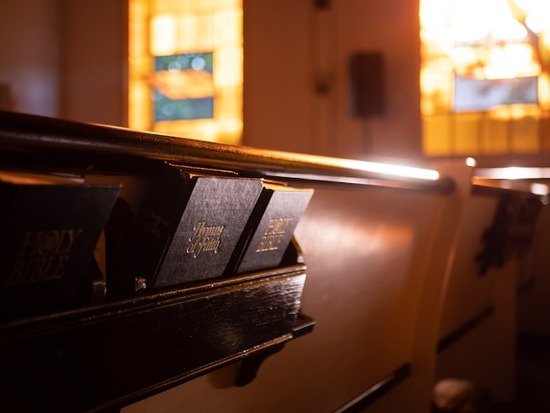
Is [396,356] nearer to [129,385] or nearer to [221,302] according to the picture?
[221,302]

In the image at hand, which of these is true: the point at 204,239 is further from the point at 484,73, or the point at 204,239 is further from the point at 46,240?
the point at 484,73

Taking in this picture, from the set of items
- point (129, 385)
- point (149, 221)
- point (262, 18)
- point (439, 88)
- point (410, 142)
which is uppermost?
point (262, 18)

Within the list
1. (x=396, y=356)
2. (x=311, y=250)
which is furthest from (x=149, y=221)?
(x=396, y=356)

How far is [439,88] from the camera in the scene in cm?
695

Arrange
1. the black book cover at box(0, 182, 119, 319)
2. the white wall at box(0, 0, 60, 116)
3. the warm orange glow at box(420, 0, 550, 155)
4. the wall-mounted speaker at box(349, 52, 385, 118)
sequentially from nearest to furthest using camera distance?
the black book cover at box(0, 182, 119, 319), the warm orange glow at box(420, 0, 550, 155), the wall-mounted speaker at box(349, 52, 385, 118), the white wall at box(0, 0, 60, 116)

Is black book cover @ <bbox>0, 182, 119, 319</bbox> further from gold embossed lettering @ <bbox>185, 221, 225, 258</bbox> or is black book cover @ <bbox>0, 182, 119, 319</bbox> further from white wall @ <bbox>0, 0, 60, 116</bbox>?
white wall @ <bbox>0, 0, 60, 116</bbox>

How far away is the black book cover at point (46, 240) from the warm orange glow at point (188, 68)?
671 cm

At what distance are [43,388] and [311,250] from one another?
0.98m

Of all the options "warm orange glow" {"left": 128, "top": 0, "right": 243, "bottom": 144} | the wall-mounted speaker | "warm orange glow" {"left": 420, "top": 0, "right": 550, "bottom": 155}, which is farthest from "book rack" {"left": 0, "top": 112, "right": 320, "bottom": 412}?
"warm orange glow" {"left": 128, "top": 0, "right": 243, "bottom": 144}

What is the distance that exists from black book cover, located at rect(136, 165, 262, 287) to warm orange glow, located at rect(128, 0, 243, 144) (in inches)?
255

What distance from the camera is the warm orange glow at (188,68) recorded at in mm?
7594

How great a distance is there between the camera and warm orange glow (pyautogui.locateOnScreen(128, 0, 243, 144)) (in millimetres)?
7594

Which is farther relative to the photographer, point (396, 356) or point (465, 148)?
point (465, 148)

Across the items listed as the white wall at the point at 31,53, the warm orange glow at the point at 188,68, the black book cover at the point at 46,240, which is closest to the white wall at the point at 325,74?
the warm orange glow at the point at 188,68
